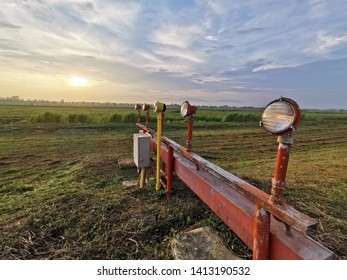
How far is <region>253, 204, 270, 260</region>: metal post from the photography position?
158 cm

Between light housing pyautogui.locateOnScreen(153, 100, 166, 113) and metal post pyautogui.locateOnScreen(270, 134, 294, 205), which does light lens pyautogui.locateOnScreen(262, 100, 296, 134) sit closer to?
metal post pyautogui.locateOnScreen(270, 134, 294, 205)

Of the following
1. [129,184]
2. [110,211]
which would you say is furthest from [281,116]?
[129,184]

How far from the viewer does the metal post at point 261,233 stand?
1.58 m

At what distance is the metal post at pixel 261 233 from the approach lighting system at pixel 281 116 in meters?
0.58

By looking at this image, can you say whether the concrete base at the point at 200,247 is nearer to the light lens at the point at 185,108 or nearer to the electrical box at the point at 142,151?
the light lens at the point at 185,108

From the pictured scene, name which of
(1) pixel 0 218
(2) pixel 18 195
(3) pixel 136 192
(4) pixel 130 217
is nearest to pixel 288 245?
(4) pixel 130 217

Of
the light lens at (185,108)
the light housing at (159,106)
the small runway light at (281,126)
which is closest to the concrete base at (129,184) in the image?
the light housing at (159,106)

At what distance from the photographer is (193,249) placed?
2.44 m

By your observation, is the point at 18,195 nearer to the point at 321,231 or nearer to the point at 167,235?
the point at 167,235

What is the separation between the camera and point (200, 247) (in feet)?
8.13

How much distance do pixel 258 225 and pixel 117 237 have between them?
1.88 metres

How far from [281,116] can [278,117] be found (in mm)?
19

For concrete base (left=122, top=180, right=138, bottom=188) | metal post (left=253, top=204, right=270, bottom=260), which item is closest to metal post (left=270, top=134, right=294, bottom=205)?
metal post (left=253, top=204, right=270, bottom=260)

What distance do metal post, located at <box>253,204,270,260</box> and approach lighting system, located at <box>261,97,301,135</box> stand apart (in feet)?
1.90
